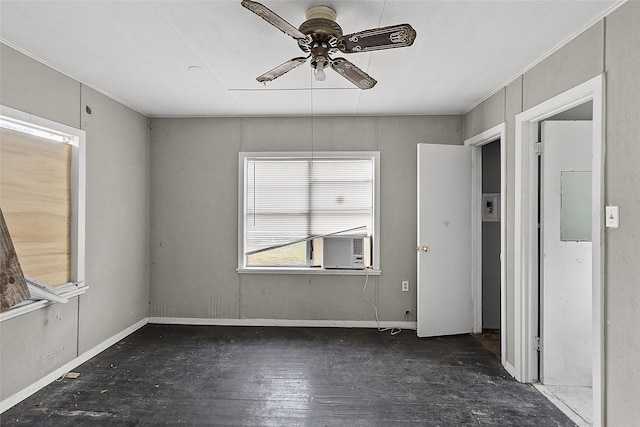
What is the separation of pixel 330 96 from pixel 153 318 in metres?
3.19

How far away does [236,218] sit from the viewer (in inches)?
155

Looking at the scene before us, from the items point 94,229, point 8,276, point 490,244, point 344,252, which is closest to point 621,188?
point 490,244

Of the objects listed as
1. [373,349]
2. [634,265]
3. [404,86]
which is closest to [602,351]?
[634,265]

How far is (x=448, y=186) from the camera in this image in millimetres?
3553

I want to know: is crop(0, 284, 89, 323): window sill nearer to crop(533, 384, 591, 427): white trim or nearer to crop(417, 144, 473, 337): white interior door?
crop(417, 144, 473, 337): white interior door

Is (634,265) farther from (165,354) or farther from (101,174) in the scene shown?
(101,174)

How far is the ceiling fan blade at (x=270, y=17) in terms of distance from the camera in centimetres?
146

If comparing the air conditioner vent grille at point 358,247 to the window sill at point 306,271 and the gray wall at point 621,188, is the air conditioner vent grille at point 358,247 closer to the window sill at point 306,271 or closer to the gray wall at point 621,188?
the window sill at point 306,271

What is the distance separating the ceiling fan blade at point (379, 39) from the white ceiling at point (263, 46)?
25 cm

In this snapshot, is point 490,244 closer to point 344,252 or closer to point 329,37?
point 344,252

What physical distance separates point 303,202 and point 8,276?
8.94ft

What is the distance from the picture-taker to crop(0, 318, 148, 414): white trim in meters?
2.32

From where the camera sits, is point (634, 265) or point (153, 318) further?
point (153, 318)

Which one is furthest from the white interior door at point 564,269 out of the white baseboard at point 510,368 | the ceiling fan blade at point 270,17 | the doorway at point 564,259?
the ceiling fan blade at point 270,17
